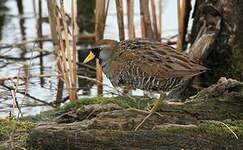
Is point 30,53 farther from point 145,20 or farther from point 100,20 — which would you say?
point 100,20

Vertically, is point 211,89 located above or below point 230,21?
below

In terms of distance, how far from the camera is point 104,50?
4.76 m

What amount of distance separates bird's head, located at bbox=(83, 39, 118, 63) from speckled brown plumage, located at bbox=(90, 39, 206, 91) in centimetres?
5

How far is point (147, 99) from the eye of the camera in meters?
5.35

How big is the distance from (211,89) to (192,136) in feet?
2.84

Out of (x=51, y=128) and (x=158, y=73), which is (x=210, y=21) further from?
(x=51, y=128)

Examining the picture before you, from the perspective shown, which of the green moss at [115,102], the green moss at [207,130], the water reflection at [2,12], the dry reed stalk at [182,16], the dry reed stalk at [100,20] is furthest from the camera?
the water reflection at [2,12]

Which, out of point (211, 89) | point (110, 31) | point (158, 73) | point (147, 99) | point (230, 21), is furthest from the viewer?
point (110, 31)

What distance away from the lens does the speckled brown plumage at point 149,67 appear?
448cm

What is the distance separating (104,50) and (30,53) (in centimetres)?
382

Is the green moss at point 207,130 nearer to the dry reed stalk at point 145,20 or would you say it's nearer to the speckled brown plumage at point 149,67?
the speckled brown plumage at point 149,67

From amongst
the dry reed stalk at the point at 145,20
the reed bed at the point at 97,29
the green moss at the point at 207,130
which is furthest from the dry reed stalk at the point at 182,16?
the green moss at the point at 207,130

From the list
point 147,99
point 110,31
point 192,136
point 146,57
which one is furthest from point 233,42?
point 110,31

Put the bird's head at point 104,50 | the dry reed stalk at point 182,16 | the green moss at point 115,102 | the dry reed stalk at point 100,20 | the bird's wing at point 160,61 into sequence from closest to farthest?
1. the bird's wing at point 160,61
2. the bird's head at point 104,50
3. the green moss at point 115,102
4. the dry reed stalk at point 100,20
5. the dry reed stalk at point 182,16
